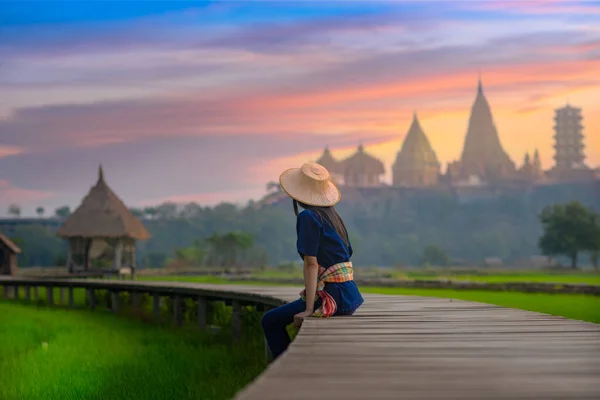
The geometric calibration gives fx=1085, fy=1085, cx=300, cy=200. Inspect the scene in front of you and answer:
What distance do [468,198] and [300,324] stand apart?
14110 cm

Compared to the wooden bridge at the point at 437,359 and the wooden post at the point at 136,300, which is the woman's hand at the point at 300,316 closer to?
the wooden bridge at the point at 437,359

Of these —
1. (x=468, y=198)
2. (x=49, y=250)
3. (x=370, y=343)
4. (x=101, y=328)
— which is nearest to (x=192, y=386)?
(x=370, y=343)

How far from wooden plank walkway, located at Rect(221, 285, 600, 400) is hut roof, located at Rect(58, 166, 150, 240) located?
1336 inches

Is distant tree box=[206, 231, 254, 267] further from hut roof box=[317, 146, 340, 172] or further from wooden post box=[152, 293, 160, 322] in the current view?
wooden post box=[152, 293, 160, 322]

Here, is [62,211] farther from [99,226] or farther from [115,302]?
[115,302]

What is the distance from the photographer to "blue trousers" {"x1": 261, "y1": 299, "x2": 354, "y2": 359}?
8188mm

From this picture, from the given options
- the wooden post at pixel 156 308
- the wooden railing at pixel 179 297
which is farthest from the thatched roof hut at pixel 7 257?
the wooden post at pixel 156 308

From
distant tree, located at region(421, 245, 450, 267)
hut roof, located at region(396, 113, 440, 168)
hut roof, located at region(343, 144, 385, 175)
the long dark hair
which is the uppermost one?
hut roof, located at region(396, 113, 440, 168)

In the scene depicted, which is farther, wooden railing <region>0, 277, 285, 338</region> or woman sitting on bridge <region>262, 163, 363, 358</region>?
wooden railing <region>0, 277, 285, 338</region>

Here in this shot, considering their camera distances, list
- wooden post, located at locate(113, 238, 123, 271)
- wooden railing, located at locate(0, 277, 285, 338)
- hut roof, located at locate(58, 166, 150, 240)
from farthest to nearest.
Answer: wooden post, located at locate(113, 238, 123, 271) → hut roof, located at locate(58, 166, 150, 240) → wooden railing, located at locate(0, 277, 285, 338)

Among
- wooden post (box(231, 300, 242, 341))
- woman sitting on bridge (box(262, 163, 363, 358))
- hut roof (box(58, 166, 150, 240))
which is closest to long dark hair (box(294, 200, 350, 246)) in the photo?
woman sitting on bridge (box(262, 163, 363, 358))

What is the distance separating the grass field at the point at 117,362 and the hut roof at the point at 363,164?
13702cm

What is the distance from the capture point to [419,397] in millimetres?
4590

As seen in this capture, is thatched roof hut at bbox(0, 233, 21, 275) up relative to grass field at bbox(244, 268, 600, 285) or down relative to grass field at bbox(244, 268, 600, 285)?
up
